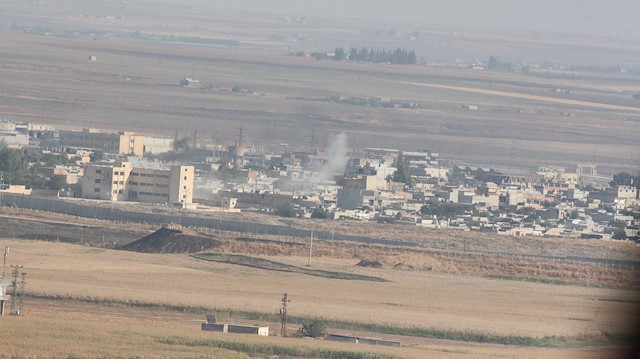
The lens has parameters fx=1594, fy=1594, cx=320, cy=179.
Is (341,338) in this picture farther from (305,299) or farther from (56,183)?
(56,183)

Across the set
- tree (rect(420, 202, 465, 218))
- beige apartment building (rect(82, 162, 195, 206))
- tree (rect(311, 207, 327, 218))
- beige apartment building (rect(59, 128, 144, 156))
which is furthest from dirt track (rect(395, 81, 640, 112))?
beige apartment building (rect(82, 162, 195, 206))

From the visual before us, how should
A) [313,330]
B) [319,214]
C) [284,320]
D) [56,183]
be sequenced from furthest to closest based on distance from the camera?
[56,183]
[319,214]
[284,320]
[313,330]

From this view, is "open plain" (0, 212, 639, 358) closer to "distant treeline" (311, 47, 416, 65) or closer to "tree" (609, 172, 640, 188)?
"tree" (609, 172, 640, 188)

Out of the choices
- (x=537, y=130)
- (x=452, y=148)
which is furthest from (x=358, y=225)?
(x=537, y=130)

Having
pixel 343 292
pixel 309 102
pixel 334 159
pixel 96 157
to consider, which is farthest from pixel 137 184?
pixel 309 102

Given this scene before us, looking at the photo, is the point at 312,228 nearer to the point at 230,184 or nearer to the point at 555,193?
the point at 230,184
